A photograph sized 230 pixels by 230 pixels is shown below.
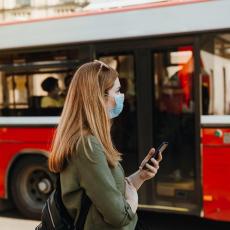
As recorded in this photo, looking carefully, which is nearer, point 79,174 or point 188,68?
point 79,174

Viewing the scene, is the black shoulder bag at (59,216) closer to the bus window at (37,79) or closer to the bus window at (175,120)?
the bus window at (175,120)

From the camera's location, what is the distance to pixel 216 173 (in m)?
5.49

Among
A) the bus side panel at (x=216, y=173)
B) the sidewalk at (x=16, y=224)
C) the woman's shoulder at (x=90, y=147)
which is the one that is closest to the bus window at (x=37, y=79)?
the sidewalk at (x=16, y=224)

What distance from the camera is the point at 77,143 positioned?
2180mm

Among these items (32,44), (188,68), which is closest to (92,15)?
(32,44)

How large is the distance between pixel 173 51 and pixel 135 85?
0.59m

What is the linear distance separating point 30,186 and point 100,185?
505 centimetres

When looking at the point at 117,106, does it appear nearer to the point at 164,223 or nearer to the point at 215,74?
the point at 215,74

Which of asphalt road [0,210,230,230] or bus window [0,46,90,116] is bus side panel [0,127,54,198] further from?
asphalt road [0,210,230,230]

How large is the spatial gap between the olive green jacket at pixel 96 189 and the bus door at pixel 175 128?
3569mm

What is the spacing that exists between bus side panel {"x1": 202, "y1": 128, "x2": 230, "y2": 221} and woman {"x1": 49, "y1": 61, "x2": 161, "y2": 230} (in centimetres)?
325

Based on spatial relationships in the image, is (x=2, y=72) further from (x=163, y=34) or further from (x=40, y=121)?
(x=163, y=34)

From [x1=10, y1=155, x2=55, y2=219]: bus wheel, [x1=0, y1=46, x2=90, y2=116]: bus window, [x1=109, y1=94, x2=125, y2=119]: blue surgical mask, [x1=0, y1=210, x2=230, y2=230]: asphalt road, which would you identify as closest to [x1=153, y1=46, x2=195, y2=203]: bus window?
[x1=0, y1=210, x2=230, y2=230]: asphalt road

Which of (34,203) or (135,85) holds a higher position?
(135,85)
